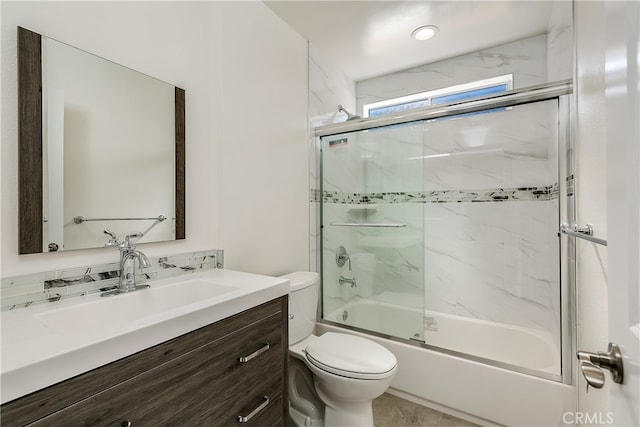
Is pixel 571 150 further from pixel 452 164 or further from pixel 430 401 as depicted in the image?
pixel 430 401

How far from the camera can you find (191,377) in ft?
2.72

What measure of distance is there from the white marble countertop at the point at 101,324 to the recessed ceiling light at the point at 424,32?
6.66ft

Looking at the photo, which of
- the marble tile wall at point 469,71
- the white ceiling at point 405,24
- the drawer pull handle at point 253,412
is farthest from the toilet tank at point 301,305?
the marble tile wall at point 469,71

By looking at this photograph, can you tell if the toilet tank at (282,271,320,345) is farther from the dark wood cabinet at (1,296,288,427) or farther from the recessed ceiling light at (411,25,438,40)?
the recessed ceiling light at (411,25,438,40)

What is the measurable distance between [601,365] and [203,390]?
956 mm

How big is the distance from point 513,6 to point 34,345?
2.72 metres

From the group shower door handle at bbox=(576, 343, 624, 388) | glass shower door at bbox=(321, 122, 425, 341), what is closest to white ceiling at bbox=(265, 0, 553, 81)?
glass shower door at bbox=(321, 122, 425, 341)

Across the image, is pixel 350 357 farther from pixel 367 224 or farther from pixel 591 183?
pixel 591 183

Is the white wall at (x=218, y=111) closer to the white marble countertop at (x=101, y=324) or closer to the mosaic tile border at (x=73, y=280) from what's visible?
the mosaic tile border at (x=73, y=280)

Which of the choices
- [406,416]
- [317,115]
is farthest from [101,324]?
[317,115]

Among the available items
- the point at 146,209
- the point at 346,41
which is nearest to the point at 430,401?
the point at 146,209

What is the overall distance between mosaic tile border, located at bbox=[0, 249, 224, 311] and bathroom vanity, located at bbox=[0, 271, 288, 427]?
0.11 metres

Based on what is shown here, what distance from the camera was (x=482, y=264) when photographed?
7.57 ft

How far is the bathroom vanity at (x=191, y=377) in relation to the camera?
1.93ft
